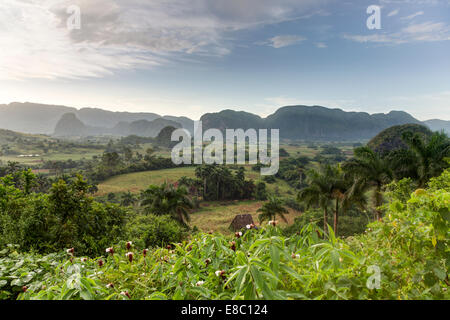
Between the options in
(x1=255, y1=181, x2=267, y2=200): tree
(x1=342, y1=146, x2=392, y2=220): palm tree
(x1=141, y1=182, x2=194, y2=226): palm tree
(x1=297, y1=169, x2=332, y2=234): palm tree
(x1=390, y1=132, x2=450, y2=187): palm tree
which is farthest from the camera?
(x1=255, y1=181, x2=267, y2=200): tree

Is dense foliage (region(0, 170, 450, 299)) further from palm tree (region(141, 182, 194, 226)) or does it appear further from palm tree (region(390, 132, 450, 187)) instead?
palm tree (region(141, 182, 194, 226))

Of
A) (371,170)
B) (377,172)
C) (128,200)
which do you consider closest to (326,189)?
(371,170)

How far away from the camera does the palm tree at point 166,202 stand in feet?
70.7

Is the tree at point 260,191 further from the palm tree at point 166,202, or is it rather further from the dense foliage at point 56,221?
the dense foliage at point 56,221

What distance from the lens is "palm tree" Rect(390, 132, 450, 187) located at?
12.2 meters

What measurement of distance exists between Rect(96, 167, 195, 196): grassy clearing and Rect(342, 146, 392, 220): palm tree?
133 feet

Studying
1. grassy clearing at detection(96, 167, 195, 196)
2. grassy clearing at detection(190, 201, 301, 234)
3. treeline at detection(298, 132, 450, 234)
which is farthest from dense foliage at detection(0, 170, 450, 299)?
grassy clearing at detection(96, 167, 195, 196)

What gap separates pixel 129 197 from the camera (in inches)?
1518

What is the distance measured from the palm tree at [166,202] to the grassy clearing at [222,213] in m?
7.27

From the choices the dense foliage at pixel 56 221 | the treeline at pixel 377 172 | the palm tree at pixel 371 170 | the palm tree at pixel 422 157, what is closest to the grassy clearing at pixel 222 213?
A: the treeline at pixel 377 172

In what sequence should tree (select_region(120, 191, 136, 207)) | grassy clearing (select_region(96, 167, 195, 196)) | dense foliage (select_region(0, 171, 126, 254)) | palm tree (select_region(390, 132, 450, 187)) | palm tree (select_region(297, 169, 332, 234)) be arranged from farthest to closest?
1. grassy clearing (select_region(96, 167, 195, 196))
2. tree (select_region(120, 191, 136, 207))
3. palm tree (select_region(297, 169, 332, 234))
4. palm tree (select_region(390, 132, 450, 187))
5. dense foliage (select_region(0, 171, 126, 254))

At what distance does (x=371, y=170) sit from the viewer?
14.1 m
